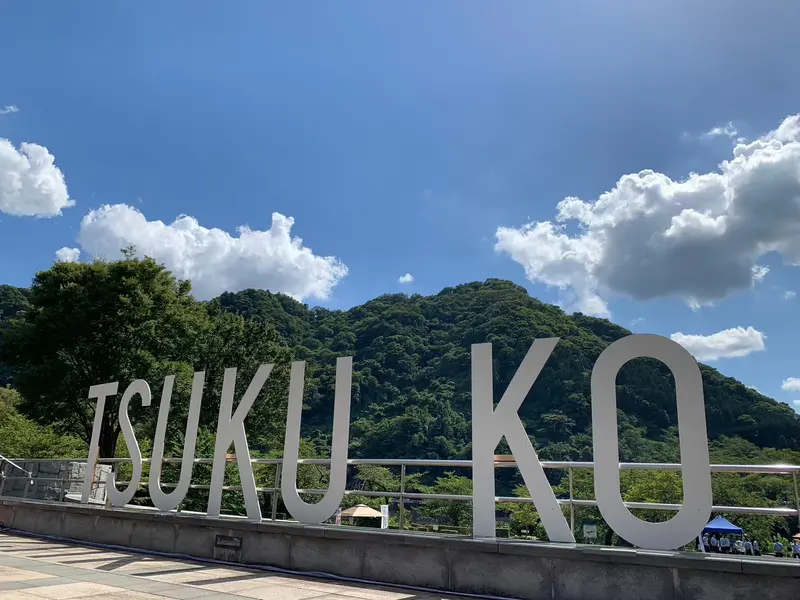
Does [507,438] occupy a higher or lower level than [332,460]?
higher

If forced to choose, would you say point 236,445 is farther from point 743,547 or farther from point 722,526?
point 722,526

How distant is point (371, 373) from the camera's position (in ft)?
214

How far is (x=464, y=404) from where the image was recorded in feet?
201

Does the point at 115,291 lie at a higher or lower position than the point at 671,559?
higher

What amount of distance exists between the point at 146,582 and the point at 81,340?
1641 centimetres

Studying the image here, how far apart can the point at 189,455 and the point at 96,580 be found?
3.28 m

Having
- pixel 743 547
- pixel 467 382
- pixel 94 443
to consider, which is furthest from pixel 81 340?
pixel 467 382

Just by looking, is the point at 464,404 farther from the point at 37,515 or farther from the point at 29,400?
the point at 37,515

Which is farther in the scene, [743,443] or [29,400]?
[743,443]

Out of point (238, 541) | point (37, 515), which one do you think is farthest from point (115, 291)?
point (238, 541)

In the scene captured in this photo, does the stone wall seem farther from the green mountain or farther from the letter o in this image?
the green mountain

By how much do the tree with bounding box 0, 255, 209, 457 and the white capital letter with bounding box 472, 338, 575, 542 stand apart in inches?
661

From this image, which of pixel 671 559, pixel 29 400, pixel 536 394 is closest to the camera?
pixel 671 559

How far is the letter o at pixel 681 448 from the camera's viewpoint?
560cm
